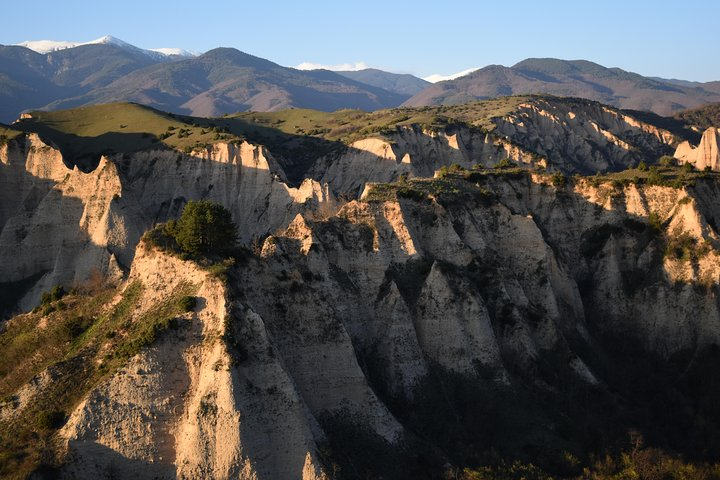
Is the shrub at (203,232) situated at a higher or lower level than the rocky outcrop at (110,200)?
higher

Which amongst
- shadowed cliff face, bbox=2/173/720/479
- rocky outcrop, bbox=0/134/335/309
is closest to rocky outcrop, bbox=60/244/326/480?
shadowed cliff face, bbox=2/173/720/479

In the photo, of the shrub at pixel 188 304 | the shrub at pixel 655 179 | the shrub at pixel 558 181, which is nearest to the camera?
the shrub at pixel 188 304

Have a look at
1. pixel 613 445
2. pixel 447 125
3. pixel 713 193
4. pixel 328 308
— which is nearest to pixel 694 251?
pixel 713 193

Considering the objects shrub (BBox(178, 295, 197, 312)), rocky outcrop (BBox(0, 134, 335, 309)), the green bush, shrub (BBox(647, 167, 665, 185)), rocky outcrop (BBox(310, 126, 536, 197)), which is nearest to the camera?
the green bush

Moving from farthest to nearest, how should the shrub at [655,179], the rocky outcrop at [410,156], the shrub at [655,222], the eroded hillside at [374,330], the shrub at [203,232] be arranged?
1. the rocky outcrop at [410,156]
2. the shrub at [655,179]
3. the shrub at [655,222]
4. the shrub at [203,232]
5. the eroded hillside at [374,330]

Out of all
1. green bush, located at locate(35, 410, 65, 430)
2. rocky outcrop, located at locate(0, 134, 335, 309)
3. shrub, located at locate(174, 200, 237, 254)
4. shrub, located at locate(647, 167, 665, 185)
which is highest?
shrub, located at locate(647, 167, 665, 185)

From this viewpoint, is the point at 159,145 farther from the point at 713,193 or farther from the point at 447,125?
the point at 713,193

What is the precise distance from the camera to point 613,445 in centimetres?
3744

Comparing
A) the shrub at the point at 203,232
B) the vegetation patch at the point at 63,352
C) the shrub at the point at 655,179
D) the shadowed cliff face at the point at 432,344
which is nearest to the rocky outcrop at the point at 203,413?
the shadowed cliff face at the point at 432,344

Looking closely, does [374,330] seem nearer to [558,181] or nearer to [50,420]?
[50,420]

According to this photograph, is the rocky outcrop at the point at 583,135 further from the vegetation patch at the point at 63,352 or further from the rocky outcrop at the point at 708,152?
the vegetation patch at the point at 63,352

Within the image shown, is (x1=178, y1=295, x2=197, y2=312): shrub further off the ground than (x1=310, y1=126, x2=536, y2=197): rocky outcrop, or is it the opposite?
(x1=310, y1=126, x2=536, y2=197): rocky outcrop

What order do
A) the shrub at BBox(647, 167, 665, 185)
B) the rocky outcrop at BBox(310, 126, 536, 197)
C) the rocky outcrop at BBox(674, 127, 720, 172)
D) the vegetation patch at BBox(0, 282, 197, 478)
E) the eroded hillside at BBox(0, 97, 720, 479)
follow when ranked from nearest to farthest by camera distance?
the vegetation patch at BBox(0, 282, 197, 478), the eroded hillside at BBox(0, 97, 720, 479), the shrub at BBox(647, 167, 665, 185), the rocky outcrop at BBox(310, 126, 536, 197), the rocky outcrop at BBox(674, 127, 720, 172)

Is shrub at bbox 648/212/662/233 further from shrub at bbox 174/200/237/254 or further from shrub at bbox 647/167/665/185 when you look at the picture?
shrub at bbox 174/200/237/254
